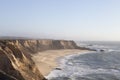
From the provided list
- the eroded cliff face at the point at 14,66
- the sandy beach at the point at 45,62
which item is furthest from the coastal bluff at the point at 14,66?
the sandy beach at the point at 45,62

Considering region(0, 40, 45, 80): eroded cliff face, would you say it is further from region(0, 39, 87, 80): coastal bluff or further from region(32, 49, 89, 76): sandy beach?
region(32, 49, 89, 76): sandy beach

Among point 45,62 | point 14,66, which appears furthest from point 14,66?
point 45,62

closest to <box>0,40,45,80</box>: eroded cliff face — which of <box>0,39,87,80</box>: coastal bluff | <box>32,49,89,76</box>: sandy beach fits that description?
<box>0,39,87,80</box>: coastal bluff

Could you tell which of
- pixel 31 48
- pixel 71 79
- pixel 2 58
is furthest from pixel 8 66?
pixel 31 48

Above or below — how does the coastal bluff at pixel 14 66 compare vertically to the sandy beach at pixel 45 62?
above

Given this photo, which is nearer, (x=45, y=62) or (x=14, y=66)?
(x=14, y=66)

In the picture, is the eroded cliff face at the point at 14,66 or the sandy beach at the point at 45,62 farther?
the sandy beach at the point at 45,62

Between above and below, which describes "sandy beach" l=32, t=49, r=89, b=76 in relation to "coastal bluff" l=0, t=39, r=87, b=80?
below

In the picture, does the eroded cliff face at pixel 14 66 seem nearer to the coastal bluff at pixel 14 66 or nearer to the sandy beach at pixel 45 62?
the coastal bluff at pixel 14 66

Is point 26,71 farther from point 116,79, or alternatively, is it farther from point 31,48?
point 31,48

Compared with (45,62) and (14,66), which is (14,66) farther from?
(45,62)

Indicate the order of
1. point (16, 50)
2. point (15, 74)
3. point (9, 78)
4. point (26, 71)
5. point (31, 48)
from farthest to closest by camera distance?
point (31, 48)
point (16, 50)
point (26, 71)
point (15, 74)
point (9, 78)
